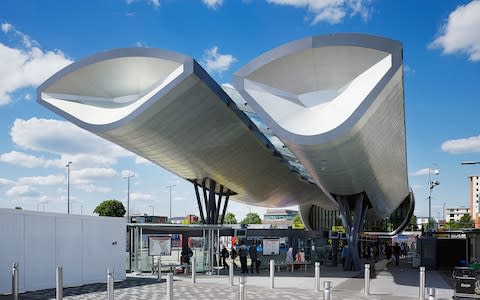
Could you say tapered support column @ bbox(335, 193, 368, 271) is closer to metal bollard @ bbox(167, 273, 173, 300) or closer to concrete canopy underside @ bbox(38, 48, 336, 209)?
concrete canopy underside @ bbox(38, 48, 336, 209)

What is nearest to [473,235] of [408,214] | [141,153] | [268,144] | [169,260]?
[268,144]

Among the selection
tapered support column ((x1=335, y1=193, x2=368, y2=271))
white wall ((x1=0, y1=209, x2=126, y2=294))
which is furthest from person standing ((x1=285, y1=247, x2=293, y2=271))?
white wall ((x1=0, y1=209, x2=126, y2=294))

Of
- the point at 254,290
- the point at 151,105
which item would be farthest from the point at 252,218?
the point at 254,290

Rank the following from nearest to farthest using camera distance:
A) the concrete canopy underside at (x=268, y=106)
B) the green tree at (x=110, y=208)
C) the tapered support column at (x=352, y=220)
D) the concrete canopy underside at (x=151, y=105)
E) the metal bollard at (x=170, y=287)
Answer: the metal bollard at (x=170, y=287) → the concrete canopy underside at (x=268, y=106) → the concrete canopy underside at (x=151, y=105) → the tapered support column at (x=352, y=220) → the green tree at (x=110, y=208)

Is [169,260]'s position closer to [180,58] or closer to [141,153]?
[141,153]

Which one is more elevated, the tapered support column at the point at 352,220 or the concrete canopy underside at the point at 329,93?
the concrete canopy underside at the point at 329,93

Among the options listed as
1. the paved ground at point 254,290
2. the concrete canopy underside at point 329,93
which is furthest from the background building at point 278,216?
the concrete canopy underside at point 329,93

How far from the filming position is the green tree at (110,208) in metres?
78.4

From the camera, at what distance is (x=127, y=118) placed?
23094mm

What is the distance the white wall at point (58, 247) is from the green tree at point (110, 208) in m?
59.1

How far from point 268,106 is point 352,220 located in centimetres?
1247

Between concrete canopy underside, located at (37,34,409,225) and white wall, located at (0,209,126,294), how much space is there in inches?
210

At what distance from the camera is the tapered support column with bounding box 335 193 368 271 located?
1104 inches

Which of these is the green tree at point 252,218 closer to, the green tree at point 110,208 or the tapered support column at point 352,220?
the green tree at point 110,208
